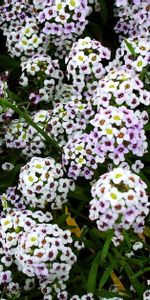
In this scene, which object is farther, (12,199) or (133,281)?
(12,199)

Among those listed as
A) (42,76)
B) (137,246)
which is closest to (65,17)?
(42,76)

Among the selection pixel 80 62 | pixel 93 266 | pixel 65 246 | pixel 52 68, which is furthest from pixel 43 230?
pixel 52 68

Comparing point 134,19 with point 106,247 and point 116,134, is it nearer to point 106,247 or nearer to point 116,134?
point 116,134

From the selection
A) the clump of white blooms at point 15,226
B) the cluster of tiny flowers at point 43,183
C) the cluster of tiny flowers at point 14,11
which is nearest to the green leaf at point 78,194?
the cluster of tiny flowers at point 43,183

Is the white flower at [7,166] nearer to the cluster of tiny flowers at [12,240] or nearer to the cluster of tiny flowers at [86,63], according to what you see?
the cluster of tiny flowers at [12,240]

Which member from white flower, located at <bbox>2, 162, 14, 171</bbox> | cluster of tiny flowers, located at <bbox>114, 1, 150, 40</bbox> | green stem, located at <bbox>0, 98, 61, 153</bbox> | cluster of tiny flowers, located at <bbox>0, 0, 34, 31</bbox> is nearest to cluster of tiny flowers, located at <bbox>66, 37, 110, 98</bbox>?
green stem, located at <bbox>0, 98, 61, 153</bbox>

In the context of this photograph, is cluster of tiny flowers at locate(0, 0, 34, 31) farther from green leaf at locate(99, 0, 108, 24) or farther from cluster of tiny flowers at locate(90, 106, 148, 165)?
cluster of tiny flowers at locate(90, 106, 148, 165)
